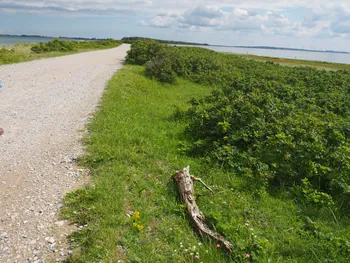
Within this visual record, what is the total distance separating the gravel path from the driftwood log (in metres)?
1.55

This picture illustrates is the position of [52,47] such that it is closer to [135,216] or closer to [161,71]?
[161,71]

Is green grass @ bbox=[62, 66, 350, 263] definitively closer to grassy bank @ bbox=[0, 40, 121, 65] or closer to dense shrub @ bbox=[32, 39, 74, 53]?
grassy bank @ bbox=[0, 40, 121, 65]

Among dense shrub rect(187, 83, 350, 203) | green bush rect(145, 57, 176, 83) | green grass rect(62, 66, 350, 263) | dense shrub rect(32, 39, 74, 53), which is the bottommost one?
green grass rect(62, 66, 350, 263)

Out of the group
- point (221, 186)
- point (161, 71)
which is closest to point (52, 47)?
point (161, 71)

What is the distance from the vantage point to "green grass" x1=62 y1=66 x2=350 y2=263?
3.39 m

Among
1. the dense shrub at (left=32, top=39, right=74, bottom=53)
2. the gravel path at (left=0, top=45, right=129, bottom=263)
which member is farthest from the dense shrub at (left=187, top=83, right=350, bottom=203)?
the dense shrub at (left=32, top=39, right=74, bottom=53)

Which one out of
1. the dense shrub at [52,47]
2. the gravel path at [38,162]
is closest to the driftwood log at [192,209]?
the gravel path at [38,162]

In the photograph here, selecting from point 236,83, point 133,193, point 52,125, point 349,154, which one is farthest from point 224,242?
point 236,83

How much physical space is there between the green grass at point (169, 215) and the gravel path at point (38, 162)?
10.4 inches

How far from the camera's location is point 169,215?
13.4 ft

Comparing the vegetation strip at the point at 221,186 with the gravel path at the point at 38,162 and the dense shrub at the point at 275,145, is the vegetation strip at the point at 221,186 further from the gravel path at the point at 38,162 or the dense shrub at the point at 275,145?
the gravel path at the point at 38,162

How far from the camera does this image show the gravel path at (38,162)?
344cm

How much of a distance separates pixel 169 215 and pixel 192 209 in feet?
1.08

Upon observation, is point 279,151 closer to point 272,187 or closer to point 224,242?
point 272,187
